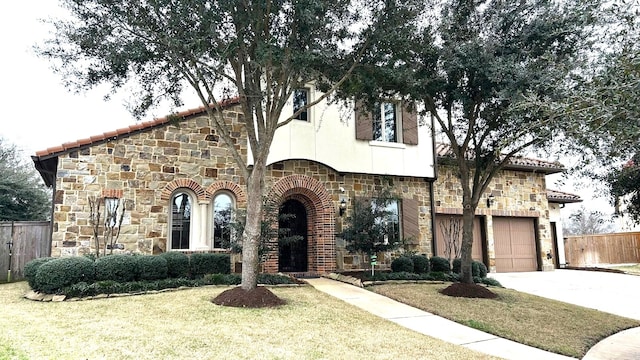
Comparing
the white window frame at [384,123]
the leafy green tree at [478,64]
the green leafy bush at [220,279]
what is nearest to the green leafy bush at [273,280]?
the green leafy bush at [220,279]

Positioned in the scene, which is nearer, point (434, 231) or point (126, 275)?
point (126, 275)

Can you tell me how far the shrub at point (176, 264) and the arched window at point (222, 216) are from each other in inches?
56.2

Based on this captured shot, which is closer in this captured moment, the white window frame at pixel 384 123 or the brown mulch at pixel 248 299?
the brown mulch at pixel 248 299

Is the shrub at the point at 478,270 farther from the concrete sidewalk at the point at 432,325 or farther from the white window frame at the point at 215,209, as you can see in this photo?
the white window frame at the point at 215,209

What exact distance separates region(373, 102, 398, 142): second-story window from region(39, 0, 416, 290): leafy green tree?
5.11 meters

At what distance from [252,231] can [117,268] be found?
313cm

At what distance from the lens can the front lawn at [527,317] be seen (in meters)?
7.27

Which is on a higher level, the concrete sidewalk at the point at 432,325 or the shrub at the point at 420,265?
the shrub at the point at 420,265

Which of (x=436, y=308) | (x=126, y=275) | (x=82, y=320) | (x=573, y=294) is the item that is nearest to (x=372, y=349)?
Answer: (x=436, y=308)

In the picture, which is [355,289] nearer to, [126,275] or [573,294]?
[126,275]

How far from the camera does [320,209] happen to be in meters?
13.0

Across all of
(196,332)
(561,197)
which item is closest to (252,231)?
(196,332)

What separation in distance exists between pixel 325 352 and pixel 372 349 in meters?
0.70

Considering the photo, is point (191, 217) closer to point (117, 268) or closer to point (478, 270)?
point (117, 268)
